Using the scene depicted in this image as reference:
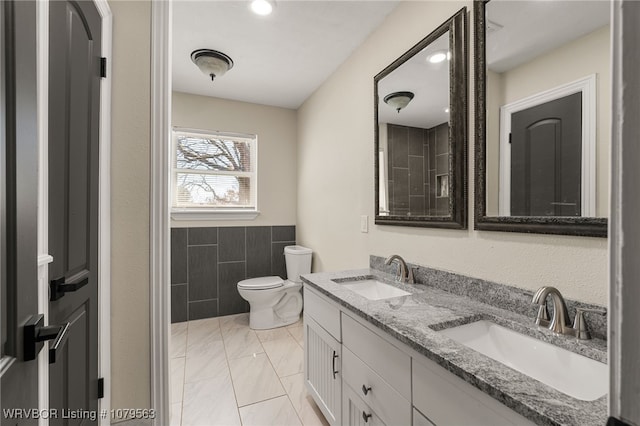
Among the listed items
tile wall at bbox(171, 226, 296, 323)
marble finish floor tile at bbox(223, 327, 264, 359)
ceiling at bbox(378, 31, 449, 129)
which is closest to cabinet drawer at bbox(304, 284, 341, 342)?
marble finish floor tile at bbox(223, 327, 264, 359)

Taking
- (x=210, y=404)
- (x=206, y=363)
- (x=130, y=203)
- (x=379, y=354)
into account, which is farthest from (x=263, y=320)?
(x=379, y=354)

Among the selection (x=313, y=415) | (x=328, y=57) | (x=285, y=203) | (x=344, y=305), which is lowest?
(x=313, y=415)

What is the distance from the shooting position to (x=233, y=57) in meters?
2.39

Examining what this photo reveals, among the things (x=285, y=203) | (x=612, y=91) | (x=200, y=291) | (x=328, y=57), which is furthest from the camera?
(x=285, y=203)

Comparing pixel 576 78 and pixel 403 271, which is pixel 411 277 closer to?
pixel 403 271

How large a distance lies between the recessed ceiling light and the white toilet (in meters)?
2.11

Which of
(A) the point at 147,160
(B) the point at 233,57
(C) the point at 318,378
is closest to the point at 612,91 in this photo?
(A) the point at 147,160

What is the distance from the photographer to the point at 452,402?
2.67 feet

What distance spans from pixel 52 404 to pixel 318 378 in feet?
3.83

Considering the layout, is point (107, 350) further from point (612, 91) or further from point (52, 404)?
point (612, 91)

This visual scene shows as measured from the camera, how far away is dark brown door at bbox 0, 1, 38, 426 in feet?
1.64

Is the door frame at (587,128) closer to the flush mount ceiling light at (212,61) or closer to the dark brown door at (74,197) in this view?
the dark brown door at (74,197)

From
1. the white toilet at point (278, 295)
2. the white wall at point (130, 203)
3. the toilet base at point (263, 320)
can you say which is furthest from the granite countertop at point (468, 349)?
the toilet base at point (263, 320)

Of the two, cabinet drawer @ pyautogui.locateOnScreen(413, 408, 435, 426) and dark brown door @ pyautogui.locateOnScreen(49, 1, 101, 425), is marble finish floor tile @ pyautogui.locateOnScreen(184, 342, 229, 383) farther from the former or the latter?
cabinet drawer @ pyautogui.locateOnScreen(413, 408, 435, 426)
